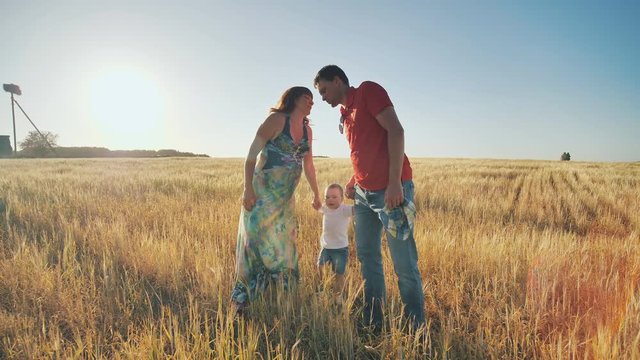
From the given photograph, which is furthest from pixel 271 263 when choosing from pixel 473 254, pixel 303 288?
pixel 473 254

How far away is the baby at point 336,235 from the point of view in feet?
9.91

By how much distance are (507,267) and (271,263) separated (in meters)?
2.24

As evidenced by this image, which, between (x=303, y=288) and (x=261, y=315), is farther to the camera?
(x=303, y=288)

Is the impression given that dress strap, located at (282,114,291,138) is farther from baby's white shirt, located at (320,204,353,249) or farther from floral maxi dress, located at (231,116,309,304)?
baby's white shirt, located at (320,204,353,249)

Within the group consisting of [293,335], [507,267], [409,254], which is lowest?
[293,335]

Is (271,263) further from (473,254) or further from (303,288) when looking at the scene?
(473,254)

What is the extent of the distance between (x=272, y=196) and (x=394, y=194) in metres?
1.04

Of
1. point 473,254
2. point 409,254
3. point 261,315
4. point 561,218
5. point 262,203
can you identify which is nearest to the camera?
point 409,254

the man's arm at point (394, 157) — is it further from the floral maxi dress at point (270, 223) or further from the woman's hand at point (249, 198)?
the woman's hand at point (249, 198)

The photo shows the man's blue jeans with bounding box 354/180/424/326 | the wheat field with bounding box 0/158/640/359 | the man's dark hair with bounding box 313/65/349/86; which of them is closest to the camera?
the wheat field with bounding box 0/158/640/359

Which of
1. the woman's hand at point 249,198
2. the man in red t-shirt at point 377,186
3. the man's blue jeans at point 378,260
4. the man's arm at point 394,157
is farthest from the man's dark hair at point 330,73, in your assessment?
the woman's hand at point 249,198

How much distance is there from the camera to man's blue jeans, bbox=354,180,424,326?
2.20 m

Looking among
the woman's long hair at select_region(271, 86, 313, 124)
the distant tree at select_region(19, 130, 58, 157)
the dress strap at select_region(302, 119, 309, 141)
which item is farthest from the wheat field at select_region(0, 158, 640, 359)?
the distant tree at select_region(19, 130, 58, 157)

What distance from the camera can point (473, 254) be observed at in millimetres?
3426
